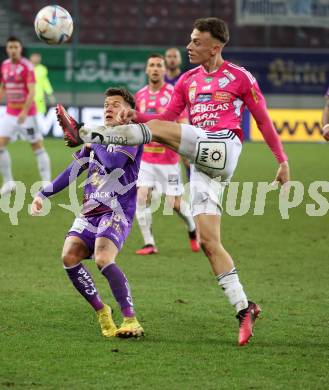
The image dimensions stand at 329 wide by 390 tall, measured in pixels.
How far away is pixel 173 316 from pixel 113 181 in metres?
1.35

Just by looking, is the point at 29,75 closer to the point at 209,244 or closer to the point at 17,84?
the point at 17,84

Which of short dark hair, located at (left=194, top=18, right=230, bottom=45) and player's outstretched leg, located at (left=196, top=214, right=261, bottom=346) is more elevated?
short dark hair, located at (left=194, top=18, right=230, bottom=45)

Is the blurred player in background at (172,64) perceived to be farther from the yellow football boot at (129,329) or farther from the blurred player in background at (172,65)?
the yellow football boot at (129,329)

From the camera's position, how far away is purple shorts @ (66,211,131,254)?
671cm

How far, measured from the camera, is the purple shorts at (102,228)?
22.0 feet

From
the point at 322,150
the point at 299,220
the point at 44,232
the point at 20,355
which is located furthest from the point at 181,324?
the point at 322,150

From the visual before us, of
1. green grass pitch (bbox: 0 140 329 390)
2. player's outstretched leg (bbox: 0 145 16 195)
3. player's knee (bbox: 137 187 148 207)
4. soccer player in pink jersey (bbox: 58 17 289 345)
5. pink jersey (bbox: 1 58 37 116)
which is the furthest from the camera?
pink jersey (bbox: 1 58 37 116)

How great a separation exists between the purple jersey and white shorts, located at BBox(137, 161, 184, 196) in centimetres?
457

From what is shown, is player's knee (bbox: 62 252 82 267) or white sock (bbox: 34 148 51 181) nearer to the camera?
player's knee (bbox: 62 252 82 267)

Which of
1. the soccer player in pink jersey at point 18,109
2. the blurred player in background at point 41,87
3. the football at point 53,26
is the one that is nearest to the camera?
the football at point 53,26

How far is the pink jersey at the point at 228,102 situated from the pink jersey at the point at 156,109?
464 centimetres

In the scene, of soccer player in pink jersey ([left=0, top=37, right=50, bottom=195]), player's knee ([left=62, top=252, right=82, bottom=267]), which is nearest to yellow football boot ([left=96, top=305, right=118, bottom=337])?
player's knee ([left=62, top=252, right=82, bottom=267])

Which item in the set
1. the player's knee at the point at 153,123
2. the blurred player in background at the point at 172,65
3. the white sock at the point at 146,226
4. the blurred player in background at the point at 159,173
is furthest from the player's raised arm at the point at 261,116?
the blurred player in background at the point at 172,65

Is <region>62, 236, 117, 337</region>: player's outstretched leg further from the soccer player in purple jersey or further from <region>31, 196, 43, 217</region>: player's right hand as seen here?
<region>31, 196, 43, 217</region>: player's right hand
